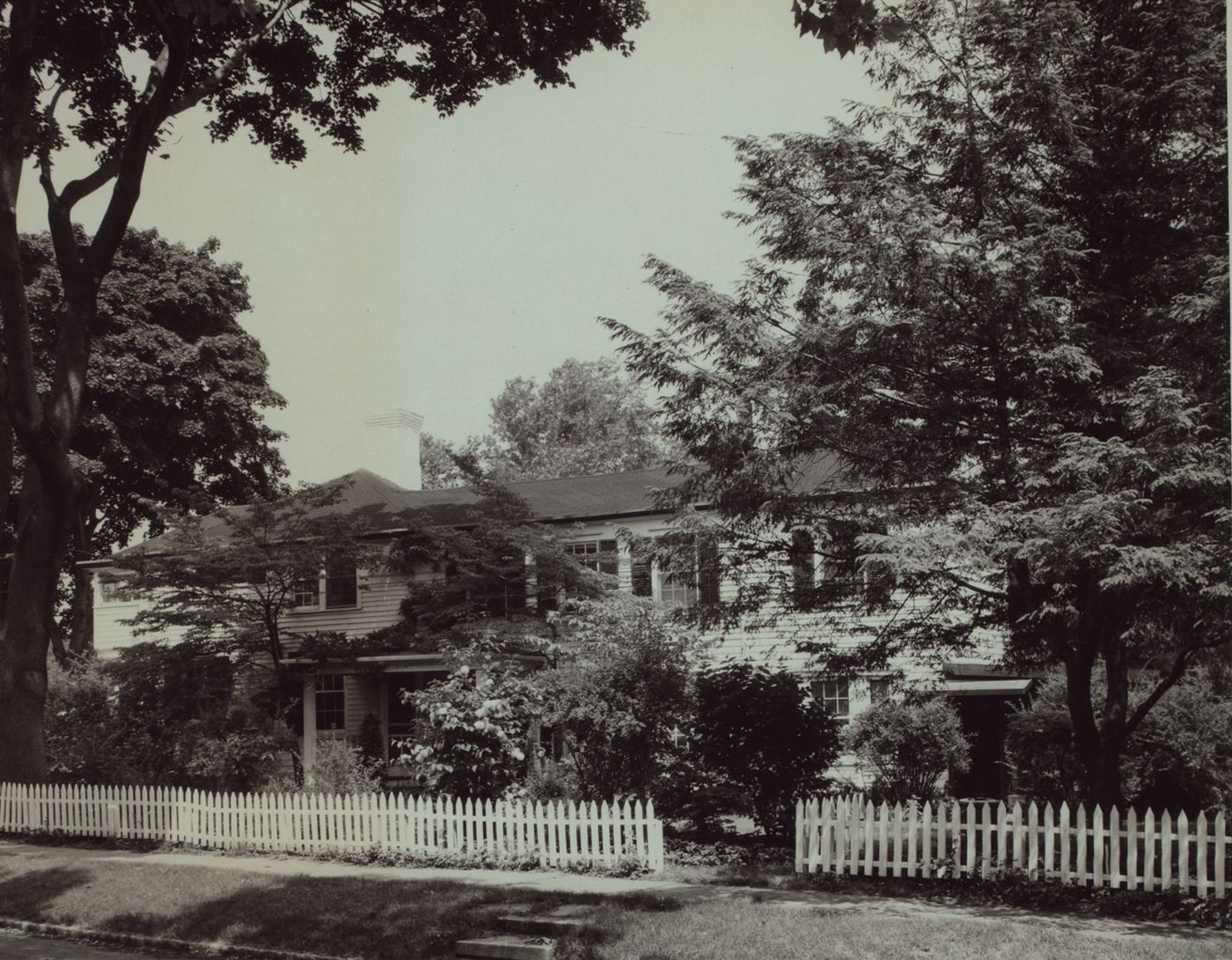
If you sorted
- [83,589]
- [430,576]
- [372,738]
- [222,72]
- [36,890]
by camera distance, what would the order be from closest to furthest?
[36,890], [222,72], [430,576], [372,738], [83,589]

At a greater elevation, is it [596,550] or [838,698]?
[596,550]

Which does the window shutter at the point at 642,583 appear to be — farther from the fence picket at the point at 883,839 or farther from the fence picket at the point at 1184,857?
the fence picket at the point at 1184,857

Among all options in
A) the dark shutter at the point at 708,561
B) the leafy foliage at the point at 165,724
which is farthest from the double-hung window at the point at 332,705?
the dark shutter at the point at 708,561

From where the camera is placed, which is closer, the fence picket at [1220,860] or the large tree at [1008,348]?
the fence picket at [1220,860]

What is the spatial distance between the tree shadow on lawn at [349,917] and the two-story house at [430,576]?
394 inches

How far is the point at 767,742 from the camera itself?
15180mm

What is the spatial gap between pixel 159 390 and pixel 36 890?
24419mm

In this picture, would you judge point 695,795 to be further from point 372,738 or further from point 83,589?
point 83,589

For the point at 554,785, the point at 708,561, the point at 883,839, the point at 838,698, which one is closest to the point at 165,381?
the point at 838,698

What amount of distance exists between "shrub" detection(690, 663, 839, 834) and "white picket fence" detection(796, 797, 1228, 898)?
159 centimetres

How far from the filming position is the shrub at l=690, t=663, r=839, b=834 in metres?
15.1

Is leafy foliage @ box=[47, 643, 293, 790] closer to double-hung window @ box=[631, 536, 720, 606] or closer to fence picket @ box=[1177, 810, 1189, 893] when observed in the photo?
double-hung window @ box=[631, 536, 720, 606]

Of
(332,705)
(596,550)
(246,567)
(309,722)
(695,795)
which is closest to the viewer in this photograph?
(695,795)

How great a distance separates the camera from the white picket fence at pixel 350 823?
1343 cm
